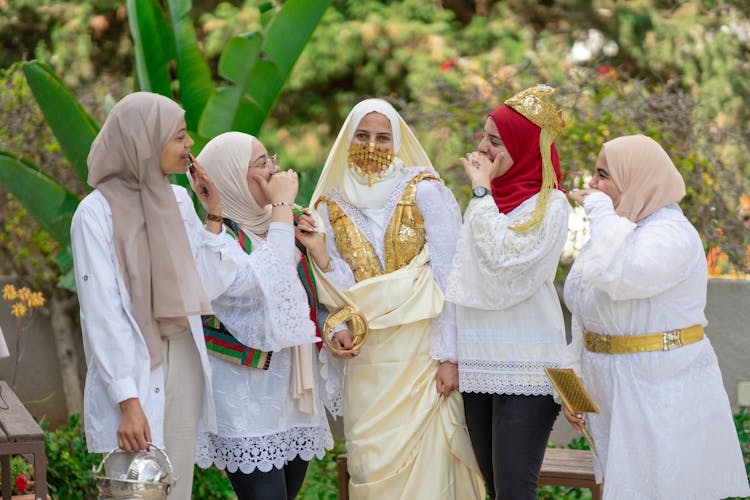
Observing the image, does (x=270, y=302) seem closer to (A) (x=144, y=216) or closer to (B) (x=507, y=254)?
(A) (x=144, y=216)

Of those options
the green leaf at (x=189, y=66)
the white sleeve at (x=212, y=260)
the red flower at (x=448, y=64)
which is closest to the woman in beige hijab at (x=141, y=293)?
the white sleeve at (x=212, y=260)

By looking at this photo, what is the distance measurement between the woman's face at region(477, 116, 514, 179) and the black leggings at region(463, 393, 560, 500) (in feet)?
2.82

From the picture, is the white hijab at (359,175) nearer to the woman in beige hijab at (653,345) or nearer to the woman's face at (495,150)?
the woman's face at (495,150)

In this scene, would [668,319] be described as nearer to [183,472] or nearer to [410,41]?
[183,472]

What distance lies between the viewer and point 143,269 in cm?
311

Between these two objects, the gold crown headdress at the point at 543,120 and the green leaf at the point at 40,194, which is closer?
the gold crown headdress at the point at 543,120

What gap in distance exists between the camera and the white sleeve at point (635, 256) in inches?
139

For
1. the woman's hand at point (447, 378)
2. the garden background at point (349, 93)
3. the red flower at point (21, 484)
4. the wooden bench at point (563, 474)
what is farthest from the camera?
the garden background at point (349, 93)

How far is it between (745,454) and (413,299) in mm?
2509

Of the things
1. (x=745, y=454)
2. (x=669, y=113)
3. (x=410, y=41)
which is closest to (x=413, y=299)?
(x=745, y=454)

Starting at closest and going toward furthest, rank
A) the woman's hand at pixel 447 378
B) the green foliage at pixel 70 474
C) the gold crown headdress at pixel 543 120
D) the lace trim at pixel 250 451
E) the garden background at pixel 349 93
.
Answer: the lace trim at pixel 250 451 → the gold crown headdress at pixel 543 120 → the woman's hand at pixel 447 378 → the green foliage at pixel 70 474 → the garden background at pixel 349 93

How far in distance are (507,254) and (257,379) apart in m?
1.01

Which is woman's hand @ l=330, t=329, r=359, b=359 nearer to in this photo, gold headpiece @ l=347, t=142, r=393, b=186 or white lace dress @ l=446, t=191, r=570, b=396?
white lace dress @ l=446, t=191, r=570, b=396

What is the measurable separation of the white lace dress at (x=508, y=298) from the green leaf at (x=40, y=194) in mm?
2961
